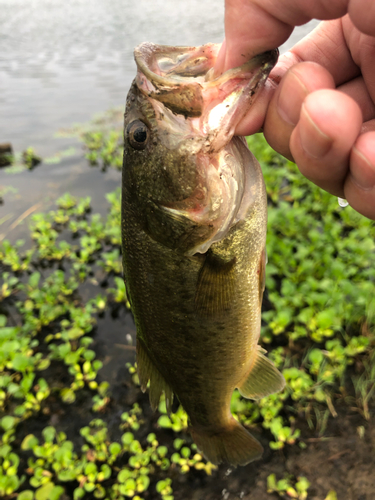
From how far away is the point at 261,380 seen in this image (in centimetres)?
196

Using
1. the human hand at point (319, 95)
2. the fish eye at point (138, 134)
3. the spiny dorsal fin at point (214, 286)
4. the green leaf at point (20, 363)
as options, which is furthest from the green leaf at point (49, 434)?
the human hand at point (319, 95)

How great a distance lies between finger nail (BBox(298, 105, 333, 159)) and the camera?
1.07m

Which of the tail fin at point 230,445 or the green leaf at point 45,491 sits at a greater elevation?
the tail fin at point 230,445

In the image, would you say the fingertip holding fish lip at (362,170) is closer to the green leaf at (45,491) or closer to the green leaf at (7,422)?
the green leaf at (45,491)

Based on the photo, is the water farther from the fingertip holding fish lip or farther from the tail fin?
the fingertip holding fish lip

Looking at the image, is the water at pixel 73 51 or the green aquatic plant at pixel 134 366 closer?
the green aquatic plant at pixel 134 366

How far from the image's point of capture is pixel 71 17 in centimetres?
2258

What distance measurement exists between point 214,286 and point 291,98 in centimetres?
87

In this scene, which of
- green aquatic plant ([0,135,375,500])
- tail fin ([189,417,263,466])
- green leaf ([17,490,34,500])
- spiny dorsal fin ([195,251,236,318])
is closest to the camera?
spiny dorsal fin ([195,251,236,318])

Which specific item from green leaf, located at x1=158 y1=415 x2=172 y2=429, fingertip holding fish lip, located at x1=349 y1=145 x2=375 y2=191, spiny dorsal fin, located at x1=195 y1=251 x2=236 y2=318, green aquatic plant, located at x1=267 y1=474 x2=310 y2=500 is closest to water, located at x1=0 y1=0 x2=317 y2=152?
green leaf, located at x1=158 y1=415 x2=172 y2=429

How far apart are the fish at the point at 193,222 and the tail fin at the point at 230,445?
0.27m

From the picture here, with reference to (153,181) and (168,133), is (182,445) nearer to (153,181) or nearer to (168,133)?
(153,181)

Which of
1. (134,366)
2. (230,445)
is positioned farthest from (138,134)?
(134,366)

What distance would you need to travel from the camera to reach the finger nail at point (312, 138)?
107 centimetres
